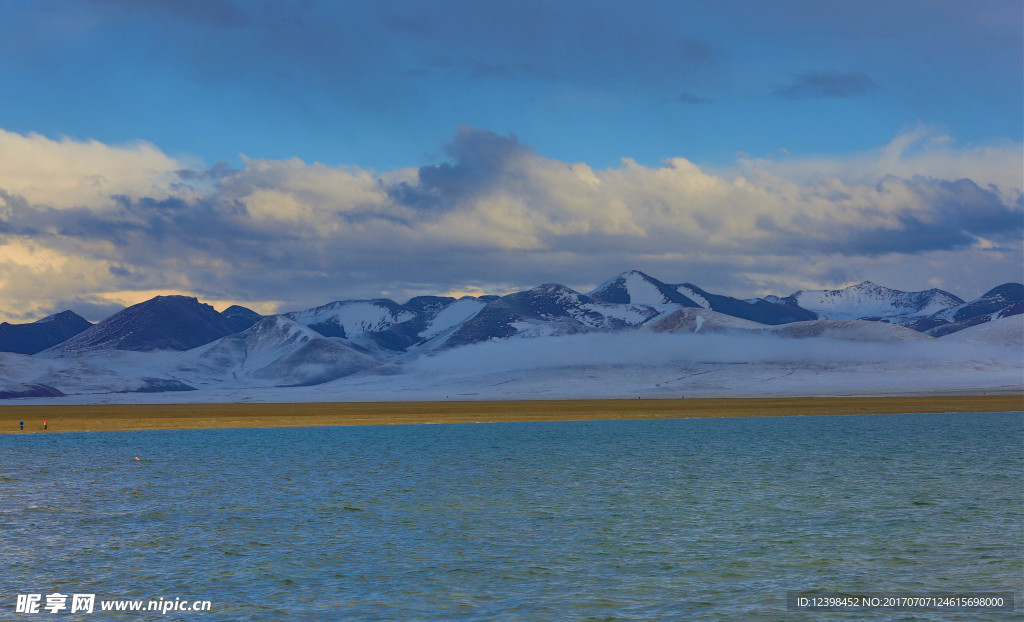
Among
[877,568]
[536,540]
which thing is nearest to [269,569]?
[536,540]

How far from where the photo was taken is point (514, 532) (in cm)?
3822

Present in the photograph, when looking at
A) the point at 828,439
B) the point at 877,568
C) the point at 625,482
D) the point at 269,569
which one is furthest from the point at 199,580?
the point at 828,439

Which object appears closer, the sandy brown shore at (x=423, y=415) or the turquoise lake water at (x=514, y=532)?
the turquoise lake water at (x=514, y=532)

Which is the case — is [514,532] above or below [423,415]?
above

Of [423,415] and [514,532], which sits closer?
[514,532]

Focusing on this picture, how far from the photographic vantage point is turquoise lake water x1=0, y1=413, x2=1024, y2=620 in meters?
27.5

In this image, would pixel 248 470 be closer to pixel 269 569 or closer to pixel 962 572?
pixel 269 569

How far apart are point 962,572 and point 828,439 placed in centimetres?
6949

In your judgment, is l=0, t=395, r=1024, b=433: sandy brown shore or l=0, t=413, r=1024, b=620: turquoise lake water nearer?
l=0, t=413, r=1024, b=620: turquoise lake water

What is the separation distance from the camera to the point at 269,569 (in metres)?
31.4

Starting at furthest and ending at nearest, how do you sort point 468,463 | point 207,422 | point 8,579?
point 207,422 → point 468,463 → point 8,579

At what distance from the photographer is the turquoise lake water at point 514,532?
90.2ft

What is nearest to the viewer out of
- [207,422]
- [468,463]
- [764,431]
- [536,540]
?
[536,540]

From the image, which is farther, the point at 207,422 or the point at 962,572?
the point at 207,422
